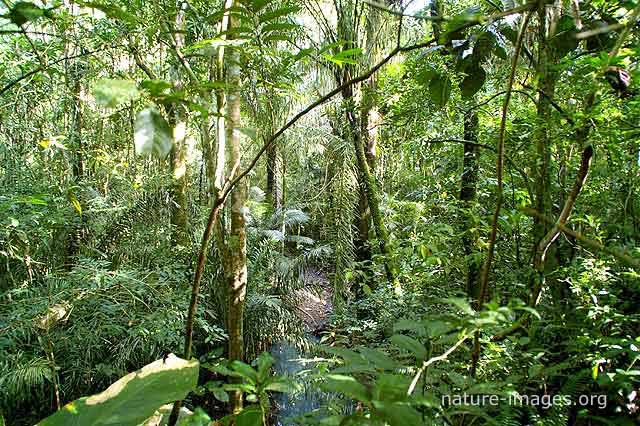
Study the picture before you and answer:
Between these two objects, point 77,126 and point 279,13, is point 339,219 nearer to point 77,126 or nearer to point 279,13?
point 77,126

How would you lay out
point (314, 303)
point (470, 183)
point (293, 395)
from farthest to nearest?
1. point (314, 303)
2. point (293, 395)
3. point (470, 183)

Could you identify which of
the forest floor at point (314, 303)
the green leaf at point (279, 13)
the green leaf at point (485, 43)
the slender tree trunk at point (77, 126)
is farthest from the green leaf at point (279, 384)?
the forest floor at point (314, 303)

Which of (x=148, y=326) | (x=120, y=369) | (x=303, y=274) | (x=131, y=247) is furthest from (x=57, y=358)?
(x=303, y=274)

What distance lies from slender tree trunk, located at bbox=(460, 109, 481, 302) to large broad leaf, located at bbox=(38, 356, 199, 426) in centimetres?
214

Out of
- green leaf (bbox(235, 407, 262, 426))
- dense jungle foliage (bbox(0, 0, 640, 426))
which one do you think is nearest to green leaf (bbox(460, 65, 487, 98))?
dense jungle foliage (bbox(0, 0, 640, 426))

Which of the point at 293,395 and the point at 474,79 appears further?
the point at 293,395

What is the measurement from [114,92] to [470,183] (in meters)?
2.98

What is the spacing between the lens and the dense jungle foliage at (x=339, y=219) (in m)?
0.93

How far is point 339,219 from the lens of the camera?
4.75 m

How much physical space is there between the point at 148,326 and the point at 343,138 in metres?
3.04

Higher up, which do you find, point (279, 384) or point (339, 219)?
point (339, 219)

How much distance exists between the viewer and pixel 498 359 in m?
1.77

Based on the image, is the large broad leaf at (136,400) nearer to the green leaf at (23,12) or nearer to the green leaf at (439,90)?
the green leaf at (23,12)

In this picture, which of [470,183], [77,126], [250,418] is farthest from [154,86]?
[77,126]
